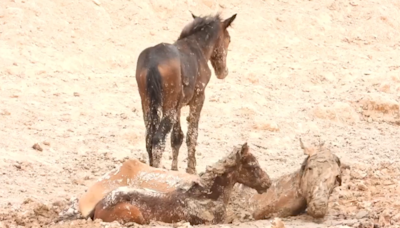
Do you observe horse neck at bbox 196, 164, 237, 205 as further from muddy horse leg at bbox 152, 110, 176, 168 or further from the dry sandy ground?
muddy horse leg at bbox 152, 110, 176, 168

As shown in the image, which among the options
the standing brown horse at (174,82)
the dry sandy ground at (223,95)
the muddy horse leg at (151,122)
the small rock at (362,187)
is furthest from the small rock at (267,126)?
the small rock at (362,187)

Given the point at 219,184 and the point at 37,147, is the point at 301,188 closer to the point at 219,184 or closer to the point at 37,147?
the point at 219,184

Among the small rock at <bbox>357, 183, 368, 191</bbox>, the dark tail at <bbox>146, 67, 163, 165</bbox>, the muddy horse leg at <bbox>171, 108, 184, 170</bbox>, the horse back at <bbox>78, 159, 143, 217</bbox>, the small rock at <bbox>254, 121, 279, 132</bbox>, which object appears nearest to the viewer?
the horse back at <bbox>78, 159, 143, 217</bbox>

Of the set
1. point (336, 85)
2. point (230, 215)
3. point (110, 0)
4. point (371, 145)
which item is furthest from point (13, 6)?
point (230, 215)

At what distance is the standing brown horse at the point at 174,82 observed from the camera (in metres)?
7.39

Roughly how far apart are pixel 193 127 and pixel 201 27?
52.6 inches

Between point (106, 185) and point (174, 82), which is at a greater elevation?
point (174, 82)

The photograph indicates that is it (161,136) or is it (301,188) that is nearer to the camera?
(301,188)

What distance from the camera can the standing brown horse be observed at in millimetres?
7391

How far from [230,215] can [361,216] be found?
1.19 m

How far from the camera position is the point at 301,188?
6266 mm

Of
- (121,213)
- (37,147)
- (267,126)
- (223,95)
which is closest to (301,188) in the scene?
(121,213)

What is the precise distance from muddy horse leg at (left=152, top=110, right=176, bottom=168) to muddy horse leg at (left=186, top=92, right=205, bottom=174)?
3.02ft

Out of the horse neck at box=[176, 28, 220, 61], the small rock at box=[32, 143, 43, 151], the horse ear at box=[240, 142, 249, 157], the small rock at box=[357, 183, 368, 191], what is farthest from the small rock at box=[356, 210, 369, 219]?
the small rock at box=[32, 143, 43, 151]
